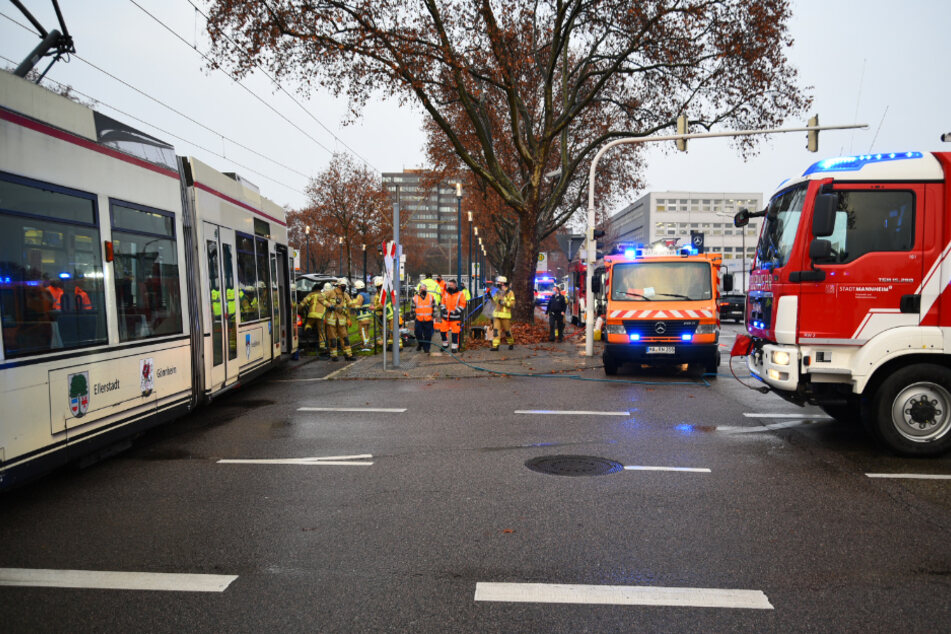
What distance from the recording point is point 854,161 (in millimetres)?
6832

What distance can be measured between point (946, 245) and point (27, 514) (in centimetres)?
877

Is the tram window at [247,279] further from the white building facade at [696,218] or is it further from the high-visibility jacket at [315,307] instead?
A: the white building facade at [696,218]

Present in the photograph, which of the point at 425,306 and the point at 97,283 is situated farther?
the point at 425,306

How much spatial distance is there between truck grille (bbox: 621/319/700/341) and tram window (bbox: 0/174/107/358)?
9354 mm

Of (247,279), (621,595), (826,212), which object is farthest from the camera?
(247,279)

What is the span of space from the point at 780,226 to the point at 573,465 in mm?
3727

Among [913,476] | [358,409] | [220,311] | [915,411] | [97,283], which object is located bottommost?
[913,476]

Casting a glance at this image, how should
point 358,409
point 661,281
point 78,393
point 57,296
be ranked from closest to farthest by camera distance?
point 57,296
point 78,393
point 358,409
point 661,281

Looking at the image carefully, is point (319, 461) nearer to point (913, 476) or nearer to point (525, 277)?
point (913, 476)

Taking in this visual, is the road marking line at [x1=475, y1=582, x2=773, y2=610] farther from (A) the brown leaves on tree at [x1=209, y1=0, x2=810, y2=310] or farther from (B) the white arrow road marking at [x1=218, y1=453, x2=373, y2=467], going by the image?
(A) the brown leaves on tree at [x1=209, y1=0, x2=810, y2=310]

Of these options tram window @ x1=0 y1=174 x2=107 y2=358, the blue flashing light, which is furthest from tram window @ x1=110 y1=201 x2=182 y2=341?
the blue flashing light

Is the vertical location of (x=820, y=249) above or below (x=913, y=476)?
above

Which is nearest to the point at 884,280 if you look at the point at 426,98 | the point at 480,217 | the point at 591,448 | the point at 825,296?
the point at 825,296

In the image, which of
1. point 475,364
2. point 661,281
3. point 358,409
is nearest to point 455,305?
point 475,364
